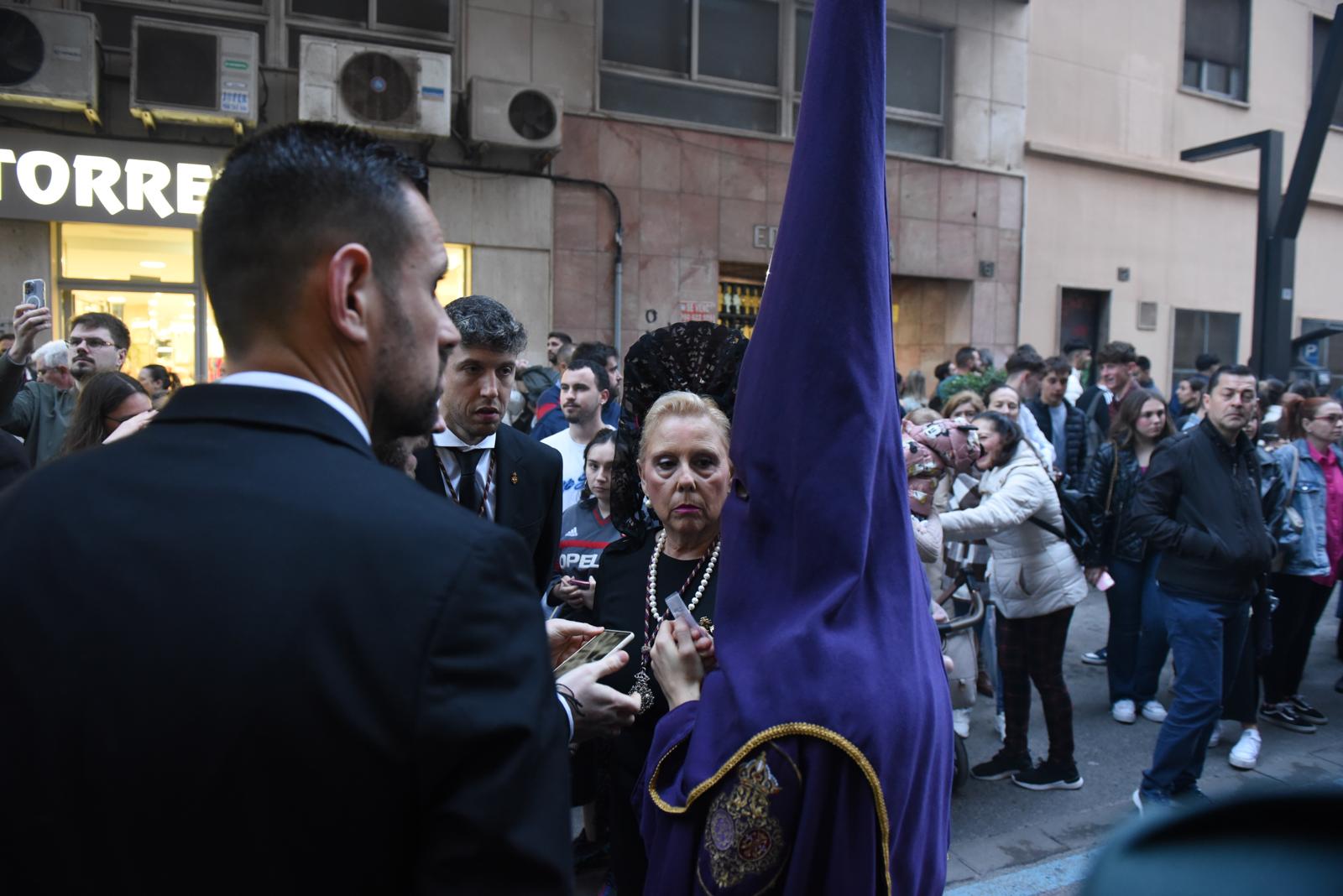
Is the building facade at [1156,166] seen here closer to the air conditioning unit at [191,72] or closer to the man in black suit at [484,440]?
the air conditioning unit at [191,72]

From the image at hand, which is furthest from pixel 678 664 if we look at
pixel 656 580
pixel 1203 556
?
→ pixel 1203 556

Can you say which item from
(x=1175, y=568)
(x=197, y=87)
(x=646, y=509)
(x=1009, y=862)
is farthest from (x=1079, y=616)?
(x=197, y=87)

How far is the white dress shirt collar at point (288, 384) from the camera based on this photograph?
1183 millimetres

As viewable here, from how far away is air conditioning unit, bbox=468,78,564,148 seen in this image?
10.7m

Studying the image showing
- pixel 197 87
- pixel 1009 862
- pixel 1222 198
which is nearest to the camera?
pixel 1009 862

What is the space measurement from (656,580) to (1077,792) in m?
3.39

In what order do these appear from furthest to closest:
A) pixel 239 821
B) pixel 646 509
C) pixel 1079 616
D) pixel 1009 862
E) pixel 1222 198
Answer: pixel 1222 198 → pixel 1079 616 → pixel 1009 862 → pixel 646 509 → pixel 239 821

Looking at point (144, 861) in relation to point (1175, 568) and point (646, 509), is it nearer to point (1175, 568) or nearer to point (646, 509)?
point (646, 509)

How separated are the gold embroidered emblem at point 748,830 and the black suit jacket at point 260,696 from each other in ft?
1.96

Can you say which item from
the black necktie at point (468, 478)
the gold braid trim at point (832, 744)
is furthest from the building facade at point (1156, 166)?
the gold braid trim at point (832, 744)

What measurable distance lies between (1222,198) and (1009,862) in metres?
15.9

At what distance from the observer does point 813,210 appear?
1.56 m

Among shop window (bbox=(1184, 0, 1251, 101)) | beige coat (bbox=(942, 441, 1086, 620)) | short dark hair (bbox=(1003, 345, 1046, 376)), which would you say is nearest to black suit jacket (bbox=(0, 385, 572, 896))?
beige coat (bbox=(942, 441, 1086, 620))

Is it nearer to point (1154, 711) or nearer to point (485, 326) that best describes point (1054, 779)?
point (1154, 711)
